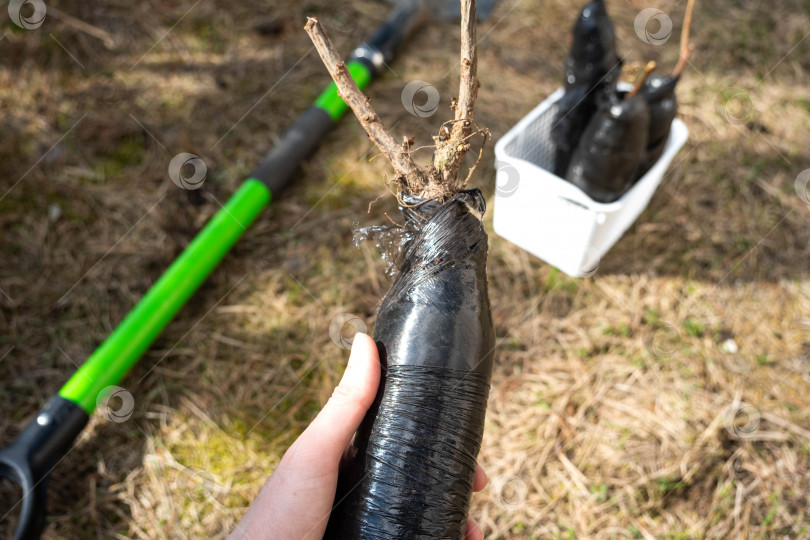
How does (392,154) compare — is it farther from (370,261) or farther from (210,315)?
(210,315)

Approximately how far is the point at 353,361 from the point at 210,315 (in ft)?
4.04

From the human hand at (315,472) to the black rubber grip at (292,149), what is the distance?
1.47m

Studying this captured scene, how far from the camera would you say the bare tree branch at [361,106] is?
4.34 feet

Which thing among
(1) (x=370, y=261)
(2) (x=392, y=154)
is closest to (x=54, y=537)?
(1) (x=370, y=261)

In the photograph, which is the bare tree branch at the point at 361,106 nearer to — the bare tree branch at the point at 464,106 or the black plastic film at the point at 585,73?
the bare tree branch at the point at 464,106

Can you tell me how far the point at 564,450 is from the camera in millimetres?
2109

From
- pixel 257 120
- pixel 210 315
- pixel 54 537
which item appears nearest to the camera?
pixel 54 537

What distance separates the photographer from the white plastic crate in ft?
7.18
